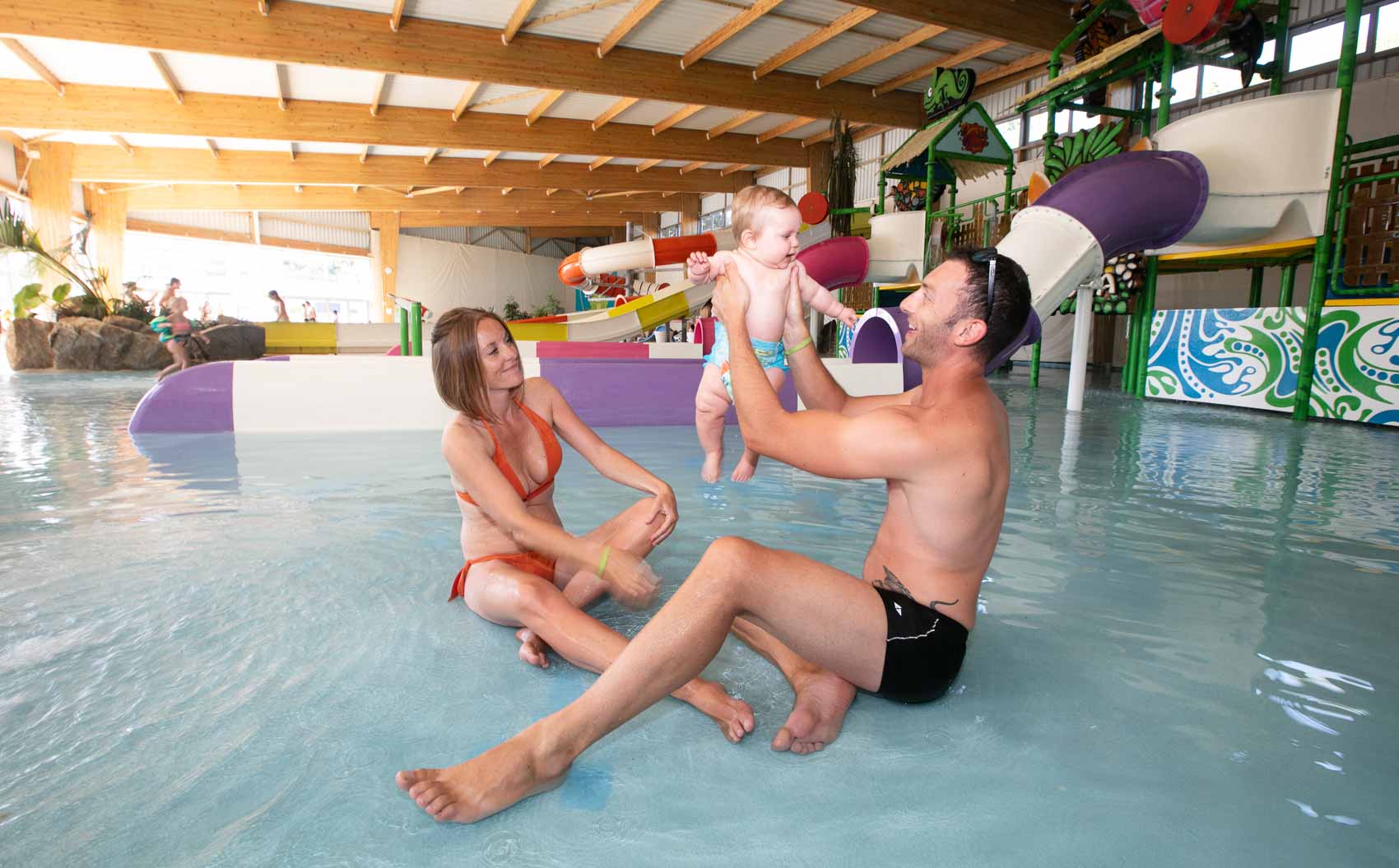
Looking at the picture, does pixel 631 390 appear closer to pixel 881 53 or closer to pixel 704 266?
pixel 704 266

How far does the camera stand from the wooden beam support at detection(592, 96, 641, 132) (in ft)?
41.6

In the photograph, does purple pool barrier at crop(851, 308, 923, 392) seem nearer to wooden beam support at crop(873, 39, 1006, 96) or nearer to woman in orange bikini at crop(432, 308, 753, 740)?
woman in orange bikini at crop(432, 308, 753, 740)

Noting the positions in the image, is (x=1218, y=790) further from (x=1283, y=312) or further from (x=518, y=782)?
(x=1283, y=312)

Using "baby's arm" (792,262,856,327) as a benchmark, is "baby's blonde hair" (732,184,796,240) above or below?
above

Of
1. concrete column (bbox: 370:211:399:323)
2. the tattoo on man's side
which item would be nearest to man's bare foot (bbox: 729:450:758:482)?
the tattoo on man's side

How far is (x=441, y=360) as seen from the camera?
205cm

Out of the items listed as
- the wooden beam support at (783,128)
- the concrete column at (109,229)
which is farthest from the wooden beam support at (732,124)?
the concrete column at (109,229)

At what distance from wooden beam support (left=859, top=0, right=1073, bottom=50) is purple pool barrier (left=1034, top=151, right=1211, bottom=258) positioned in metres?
3.42

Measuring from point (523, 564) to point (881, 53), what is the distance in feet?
35.8

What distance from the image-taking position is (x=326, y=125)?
11.8m

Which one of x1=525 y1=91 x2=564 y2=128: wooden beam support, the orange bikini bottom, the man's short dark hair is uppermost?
x1=525 y1=91 x2=564 y2=128: wooden beam support

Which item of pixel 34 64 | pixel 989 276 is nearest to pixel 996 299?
pixel 989 276

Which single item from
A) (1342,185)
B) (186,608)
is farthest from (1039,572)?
(1342,185)

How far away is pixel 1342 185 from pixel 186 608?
8637 millimetres
